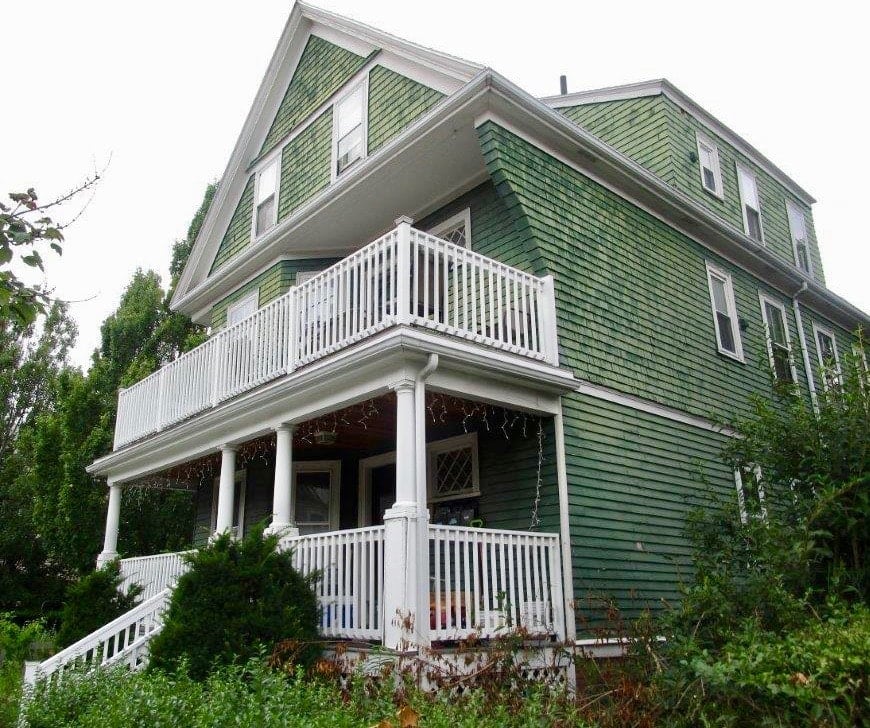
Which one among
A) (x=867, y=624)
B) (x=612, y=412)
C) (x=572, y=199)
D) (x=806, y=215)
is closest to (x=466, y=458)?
(x=612, y=412)

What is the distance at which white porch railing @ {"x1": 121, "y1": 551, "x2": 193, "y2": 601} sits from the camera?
10727 millimetres

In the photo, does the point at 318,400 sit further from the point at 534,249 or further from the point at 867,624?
the point at 867,624

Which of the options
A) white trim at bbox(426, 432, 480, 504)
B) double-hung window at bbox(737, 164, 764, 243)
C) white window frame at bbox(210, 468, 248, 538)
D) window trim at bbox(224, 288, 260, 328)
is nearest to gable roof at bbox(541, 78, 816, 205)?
double-hung window at bbox(737, 164, 764, 243)

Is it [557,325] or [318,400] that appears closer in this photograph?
[318,400]

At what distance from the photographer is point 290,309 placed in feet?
29.9

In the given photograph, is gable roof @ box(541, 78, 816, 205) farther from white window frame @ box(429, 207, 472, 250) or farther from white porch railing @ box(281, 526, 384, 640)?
white porch railing @ box(281, 526, 384, 640)

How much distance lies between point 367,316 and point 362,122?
5307 mm

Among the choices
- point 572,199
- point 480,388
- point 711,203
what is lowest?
point 480,388

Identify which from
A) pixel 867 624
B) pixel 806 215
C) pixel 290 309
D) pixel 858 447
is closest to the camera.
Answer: pixel 867 624

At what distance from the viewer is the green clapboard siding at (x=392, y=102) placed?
1110 centimetres

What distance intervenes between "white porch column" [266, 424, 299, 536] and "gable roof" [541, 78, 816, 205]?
780cm

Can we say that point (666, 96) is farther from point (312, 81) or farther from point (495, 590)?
point (495, 590)

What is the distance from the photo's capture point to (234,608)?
7.01 meters

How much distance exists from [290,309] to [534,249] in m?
3.06
